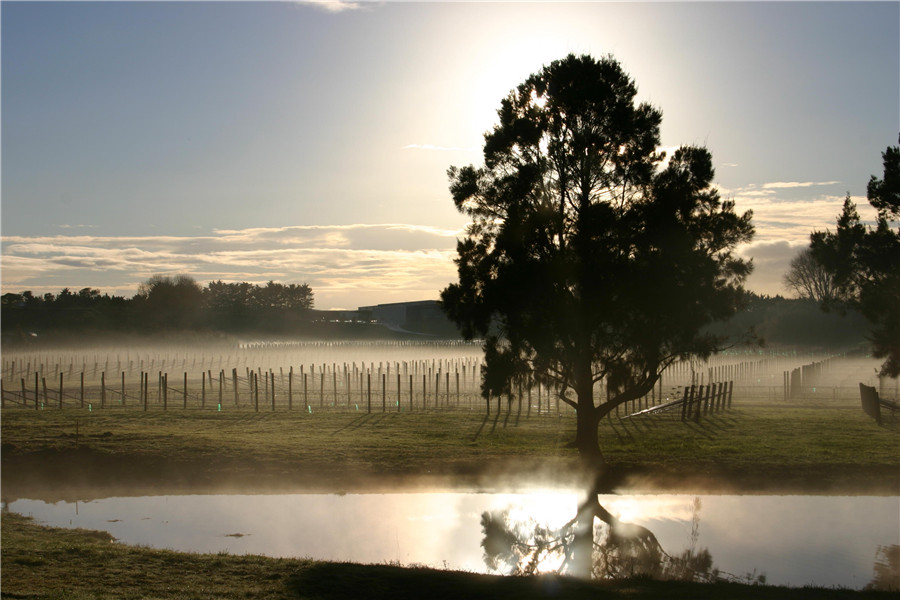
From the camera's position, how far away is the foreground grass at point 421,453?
18.7 metres

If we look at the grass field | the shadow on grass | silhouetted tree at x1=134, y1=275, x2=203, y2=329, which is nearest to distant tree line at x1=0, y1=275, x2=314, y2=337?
silhouetted tree at x1=134, y1=275, x2=203, y2=329

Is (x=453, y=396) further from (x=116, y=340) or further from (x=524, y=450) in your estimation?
(x=116, y=340)

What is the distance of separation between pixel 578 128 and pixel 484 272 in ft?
14.3

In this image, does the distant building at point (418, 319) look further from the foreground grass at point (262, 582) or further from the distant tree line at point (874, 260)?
the foreground grass at point (262, 582)

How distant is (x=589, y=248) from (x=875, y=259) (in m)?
18.6

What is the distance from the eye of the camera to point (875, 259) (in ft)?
105

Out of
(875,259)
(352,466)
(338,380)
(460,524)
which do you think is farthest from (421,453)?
(338,380)

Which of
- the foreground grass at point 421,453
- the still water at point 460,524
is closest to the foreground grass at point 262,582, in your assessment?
the still water at point 460,524

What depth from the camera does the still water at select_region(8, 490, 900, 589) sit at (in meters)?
12.5

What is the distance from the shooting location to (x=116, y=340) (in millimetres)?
94438

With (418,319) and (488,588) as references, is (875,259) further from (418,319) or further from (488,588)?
(418,319)

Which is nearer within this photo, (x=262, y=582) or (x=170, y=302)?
(x=262, y=582)

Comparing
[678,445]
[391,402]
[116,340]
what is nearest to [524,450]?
[678,445]

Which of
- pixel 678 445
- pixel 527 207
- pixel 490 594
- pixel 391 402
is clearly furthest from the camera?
pixel 391 402
